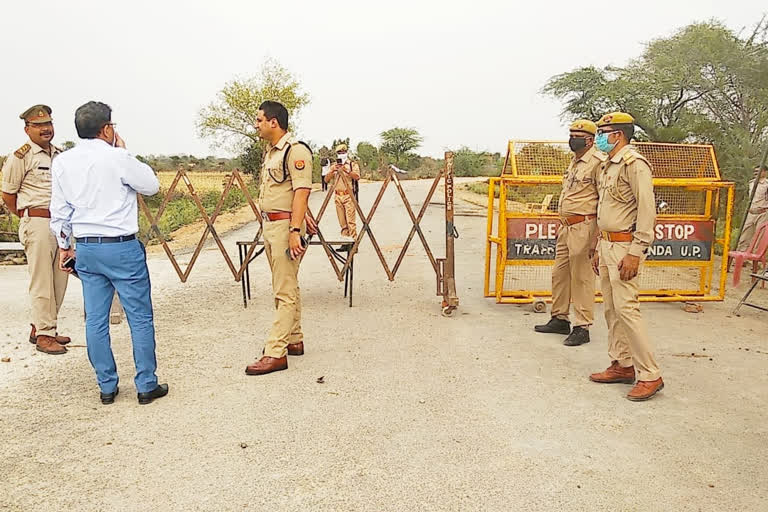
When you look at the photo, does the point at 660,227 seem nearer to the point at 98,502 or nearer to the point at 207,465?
the point at 207,465

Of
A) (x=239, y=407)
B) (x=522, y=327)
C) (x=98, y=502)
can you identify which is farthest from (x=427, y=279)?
(x=98, y=502)

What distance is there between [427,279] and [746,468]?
5680mm

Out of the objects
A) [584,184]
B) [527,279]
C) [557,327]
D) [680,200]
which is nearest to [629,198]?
[584,184]

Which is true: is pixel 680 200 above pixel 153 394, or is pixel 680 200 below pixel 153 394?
above

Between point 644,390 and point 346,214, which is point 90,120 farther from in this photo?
point 346,214

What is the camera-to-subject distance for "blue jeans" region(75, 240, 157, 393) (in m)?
4.22

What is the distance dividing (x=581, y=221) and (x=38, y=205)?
15.6ft

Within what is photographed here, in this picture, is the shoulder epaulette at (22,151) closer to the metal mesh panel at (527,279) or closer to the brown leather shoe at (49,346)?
the brown leather shoe at (49,346)

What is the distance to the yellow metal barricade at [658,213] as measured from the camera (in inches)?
283

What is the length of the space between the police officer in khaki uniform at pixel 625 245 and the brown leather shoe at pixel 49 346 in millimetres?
4497

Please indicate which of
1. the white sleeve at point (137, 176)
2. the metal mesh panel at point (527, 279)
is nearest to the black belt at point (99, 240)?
the white sleeve at point (137, 176)

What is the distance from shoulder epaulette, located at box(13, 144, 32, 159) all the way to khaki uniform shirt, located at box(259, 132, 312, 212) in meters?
2.12

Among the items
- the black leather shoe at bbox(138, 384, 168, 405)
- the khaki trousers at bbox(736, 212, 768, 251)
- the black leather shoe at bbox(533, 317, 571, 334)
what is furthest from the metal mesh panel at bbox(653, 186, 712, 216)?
the black leather shoe at bbox(138, 384, 168, 405)

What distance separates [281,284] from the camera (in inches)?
200
